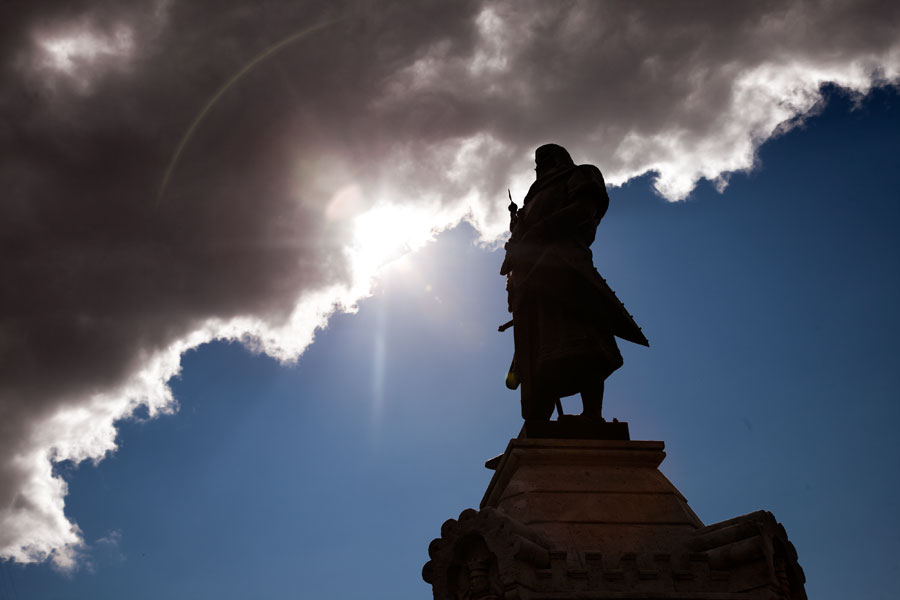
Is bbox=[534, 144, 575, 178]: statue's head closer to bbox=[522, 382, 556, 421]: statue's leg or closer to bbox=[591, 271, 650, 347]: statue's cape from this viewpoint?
bbox=[591, 271, 650, 347]: statue's cape

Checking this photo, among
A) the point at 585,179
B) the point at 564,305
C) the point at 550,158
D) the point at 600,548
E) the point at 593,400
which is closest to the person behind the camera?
the point at 600,548

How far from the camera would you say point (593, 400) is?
8.15 meters

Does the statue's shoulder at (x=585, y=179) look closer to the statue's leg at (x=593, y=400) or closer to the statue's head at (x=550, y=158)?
the statue's head at (x=550, y=158)

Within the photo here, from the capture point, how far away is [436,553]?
611 centimetres

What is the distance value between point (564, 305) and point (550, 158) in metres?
2.20

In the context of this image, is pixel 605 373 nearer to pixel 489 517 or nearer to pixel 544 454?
pixel 544 454

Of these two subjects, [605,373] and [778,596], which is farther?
[605,373]

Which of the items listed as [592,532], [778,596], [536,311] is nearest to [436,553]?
[592,532]

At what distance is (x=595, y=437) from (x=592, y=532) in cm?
132

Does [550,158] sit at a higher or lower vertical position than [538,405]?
higher

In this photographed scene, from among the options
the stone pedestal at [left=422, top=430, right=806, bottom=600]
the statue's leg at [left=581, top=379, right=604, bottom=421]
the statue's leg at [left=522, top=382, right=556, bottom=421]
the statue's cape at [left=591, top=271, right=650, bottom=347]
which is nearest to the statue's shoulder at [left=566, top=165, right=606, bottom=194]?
the statue's cape at [left=591, top=271, right=650, bottom=347]

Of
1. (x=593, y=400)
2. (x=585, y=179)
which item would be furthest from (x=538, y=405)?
(x=585, y=179)

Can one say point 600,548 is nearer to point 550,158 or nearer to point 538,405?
point 538,405

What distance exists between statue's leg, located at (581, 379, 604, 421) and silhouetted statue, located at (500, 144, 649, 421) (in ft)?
0.04
